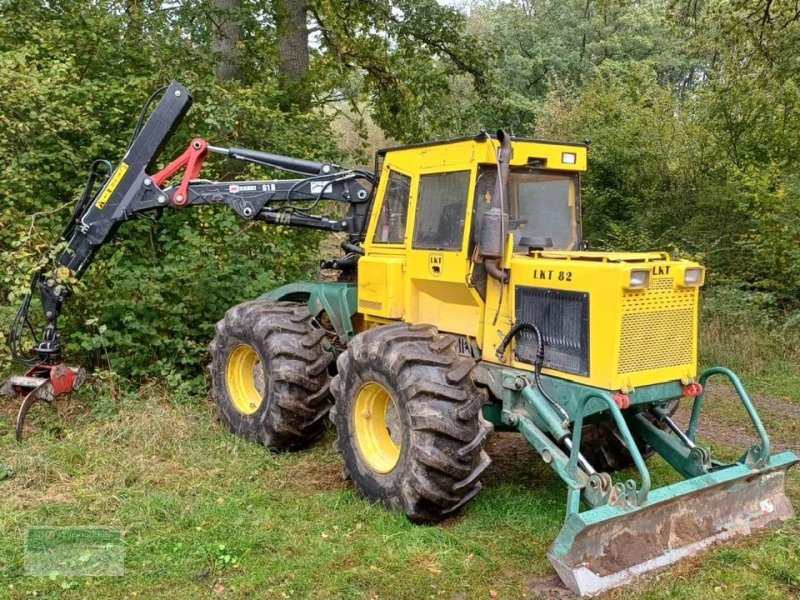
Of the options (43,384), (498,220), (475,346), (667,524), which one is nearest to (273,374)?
(475,346)

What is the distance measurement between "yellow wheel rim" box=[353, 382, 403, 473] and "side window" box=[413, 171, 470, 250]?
3.72ft

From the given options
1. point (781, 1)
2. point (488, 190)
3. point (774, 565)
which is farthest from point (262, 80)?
point (774, 565)

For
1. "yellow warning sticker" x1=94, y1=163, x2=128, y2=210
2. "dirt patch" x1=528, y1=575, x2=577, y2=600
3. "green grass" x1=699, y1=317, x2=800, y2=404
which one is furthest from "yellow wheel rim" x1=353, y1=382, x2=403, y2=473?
"green grass" x1=699, y1=317, x2=800, y2=404

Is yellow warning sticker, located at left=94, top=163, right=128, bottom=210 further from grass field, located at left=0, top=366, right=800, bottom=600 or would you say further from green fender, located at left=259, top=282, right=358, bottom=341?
grass field, located at left=0, top=366, right=800, bottom=600

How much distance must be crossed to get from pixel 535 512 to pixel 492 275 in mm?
1654

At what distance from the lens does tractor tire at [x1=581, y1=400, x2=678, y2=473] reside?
571 centimetres

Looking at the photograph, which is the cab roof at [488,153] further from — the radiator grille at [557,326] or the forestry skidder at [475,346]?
the radiator grille at [557,326]

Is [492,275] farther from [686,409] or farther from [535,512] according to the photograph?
[686,409]

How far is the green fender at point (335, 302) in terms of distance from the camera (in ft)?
21.0

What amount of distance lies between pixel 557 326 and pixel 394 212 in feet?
5.77

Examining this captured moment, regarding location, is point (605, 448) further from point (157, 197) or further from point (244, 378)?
point (157, 197)

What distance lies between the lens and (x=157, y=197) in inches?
253

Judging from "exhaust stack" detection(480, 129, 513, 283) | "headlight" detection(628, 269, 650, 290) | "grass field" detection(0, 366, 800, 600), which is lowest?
"grass field" detection(0, 366, 800, 600)

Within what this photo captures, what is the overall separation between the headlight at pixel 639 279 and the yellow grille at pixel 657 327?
7 centimetres
